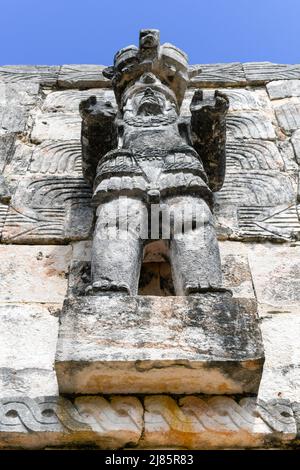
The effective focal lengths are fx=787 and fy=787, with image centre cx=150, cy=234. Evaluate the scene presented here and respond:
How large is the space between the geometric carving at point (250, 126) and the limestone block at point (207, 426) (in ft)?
9.76

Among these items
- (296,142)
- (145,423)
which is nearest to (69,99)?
(296,142)

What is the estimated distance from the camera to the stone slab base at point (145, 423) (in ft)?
10.3

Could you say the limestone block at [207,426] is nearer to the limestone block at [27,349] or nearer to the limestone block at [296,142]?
the limestone block at [27,349]

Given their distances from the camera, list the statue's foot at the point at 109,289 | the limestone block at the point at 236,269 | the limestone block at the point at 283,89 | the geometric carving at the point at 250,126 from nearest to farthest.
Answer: the statue's foot at the point at 109,289 → the limestone block at the point at 236,269 → the geometric carving at the point at 250,126 → the limestone block at the point at 283,89

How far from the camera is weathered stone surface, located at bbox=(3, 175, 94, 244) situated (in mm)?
4578

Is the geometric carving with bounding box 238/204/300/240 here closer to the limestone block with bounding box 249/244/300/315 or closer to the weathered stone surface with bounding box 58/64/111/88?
the limestone block with bounding box 249/244/300/315

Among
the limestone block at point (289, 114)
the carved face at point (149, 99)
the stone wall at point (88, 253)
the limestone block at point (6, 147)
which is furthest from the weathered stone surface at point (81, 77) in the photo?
the carved face at point (149, 99)

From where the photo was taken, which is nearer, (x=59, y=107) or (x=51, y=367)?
(x=51, y=367)

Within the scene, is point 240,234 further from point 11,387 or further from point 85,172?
point 11,387

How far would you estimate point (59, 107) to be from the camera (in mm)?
6441

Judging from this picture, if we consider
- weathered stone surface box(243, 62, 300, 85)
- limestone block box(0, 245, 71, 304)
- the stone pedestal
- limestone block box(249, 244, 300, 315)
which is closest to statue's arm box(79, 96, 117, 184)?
limestone block box(0, 245, 71, 304)
